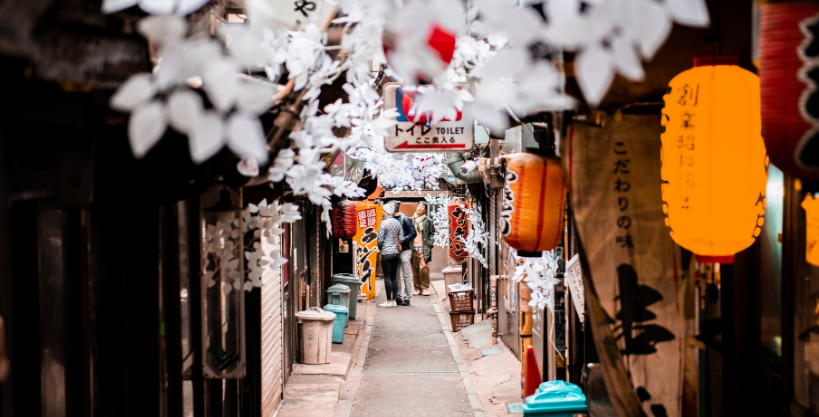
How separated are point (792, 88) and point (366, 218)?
21.8 metres

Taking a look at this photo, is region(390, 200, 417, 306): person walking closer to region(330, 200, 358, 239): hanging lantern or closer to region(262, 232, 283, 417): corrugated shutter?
region(330, 200, 358, 239): hanging lantern

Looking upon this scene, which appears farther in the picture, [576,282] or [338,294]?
[338,294]

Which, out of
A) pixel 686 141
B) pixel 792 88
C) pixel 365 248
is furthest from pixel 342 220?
pixel 792 88

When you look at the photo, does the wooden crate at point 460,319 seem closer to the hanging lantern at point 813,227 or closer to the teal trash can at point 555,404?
the teal trash can at point 555,404

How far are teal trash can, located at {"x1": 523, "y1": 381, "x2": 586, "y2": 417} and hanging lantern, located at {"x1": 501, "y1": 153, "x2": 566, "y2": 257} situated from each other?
133cm

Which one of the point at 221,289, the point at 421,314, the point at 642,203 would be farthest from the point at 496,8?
the point at 421,314

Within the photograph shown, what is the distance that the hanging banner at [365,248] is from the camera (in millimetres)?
23719

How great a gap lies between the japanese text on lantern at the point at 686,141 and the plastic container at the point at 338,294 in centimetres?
1432

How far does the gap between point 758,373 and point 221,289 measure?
4624mm

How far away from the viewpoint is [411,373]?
46.2ft

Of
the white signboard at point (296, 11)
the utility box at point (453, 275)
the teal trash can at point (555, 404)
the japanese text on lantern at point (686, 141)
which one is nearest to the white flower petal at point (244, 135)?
the japanese text on lantern at point (686, 141)

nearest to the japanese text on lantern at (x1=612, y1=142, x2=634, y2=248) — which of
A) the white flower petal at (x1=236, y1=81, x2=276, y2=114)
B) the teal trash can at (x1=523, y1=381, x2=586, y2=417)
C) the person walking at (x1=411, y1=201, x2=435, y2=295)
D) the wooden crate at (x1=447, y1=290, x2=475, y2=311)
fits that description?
the teal trash can at (x1=523, y1=381, x2=586, y2=417)

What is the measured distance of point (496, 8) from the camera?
196 cm

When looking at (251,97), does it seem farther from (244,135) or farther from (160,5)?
(160,5)
